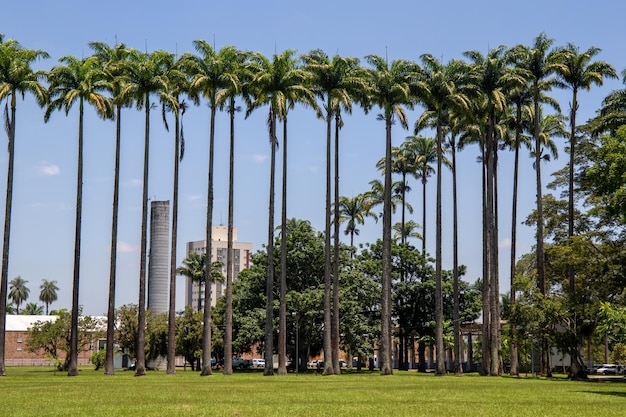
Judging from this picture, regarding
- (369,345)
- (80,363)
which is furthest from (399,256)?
(80,363)

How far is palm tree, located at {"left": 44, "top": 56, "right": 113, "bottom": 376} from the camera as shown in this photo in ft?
189

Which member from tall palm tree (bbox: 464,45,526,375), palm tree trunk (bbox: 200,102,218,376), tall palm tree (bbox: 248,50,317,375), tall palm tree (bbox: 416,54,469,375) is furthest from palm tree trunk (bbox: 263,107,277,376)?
tall palm tree (bbox: 464,45,526,375)

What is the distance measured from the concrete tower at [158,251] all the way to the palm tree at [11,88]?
197ft

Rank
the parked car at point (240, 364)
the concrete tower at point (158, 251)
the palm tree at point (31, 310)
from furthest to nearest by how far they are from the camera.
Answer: the palm tree at point (31, 310)
the concrete tower at point (158, 251)
the parked car at point (240, 364)

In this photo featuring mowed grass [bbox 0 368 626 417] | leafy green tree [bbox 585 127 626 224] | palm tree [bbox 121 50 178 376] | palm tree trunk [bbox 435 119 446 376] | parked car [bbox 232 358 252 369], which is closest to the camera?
mowed grass [bbox 0 368 626 417]

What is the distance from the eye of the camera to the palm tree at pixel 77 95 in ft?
189

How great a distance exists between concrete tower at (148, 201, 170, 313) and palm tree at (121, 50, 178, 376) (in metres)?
57.6

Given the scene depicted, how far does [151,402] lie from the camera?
2833cm

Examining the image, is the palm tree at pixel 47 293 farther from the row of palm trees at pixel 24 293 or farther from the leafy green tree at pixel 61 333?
the leafy green tree at pixel 61 333

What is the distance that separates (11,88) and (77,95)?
14.7ft

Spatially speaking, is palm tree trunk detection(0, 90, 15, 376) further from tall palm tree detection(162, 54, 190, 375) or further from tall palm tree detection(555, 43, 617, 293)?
tall palm tree detection(555, 43, 617, 293)

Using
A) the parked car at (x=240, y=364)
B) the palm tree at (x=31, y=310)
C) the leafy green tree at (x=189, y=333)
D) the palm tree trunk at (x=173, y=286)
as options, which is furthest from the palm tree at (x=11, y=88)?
the palm tree at (x=31, y=310)

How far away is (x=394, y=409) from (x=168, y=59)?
40.9 meters

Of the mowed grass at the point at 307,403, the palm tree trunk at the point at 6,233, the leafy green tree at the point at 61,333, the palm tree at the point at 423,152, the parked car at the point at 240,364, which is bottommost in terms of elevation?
the parked car at the point at 240,364
